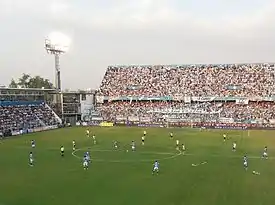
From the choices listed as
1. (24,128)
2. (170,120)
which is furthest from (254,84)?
(24,128)

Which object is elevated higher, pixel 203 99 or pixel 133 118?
pixel 203 99

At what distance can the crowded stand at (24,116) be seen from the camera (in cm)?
6272

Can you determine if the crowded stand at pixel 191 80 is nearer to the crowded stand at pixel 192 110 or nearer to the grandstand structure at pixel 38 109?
the crowded stand at pixel 192 110

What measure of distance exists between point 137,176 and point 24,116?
1733 inches

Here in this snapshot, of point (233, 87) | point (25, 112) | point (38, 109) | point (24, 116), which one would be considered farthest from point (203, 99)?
point (24, 116)

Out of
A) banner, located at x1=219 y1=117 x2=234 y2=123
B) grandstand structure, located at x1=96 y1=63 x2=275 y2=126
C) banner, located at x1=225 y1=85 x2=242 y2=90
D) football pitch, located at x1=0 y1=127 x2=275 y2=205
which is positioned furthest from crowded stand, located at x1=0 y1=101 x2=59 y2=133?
banner, located at x1=225 y1=85 x2=242 y2=90

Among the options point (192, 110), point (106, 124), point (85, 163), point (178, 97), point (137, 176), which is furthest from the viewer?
point (178, 97)

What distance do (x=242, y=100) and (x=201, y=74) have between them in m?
13.4

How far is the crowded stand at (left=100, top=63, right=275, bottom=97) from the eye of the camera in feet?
264

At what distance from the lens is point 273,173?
98.1 ft

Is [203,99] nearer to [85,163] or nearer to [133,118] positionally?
[133,118]

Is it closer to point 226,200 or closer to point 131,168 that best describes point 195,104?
point 131,168

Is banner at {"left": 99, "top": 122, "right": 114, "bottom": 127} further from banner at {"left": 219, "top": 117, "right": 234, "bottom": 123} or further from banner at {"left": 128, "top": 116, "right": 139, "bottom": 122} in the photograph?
banner at {"left": 219, "top": 117, "right": 234, "bottom": 123}

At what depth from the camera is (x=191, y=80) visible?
282ft
